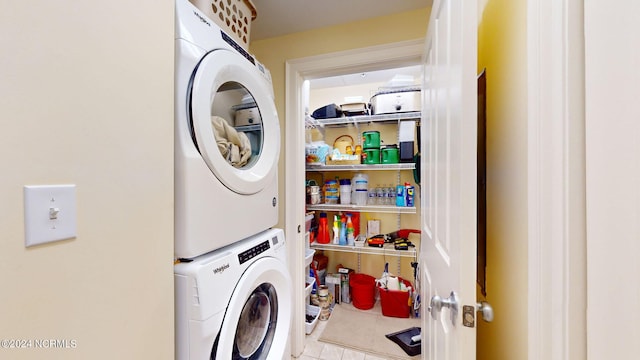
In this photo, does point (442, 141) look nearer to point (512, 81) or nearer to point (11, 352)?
point (512, 81)

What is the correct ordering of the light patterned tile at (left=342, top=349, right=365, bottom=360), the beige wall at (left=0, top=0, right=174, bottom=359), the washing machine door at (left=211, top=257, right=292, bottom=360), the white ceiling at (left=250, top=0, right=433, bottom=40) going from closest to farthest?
the beige wall at (left=0, top=0, right=174, bottom=359)
the washing machine door at (left=211, top=257, right=292, bottom=360)
the white ceiling at (left=250, top=0, right=433, bottom=40)
the light patterned tile at (left=342, top=349, right=365, bottom=360)

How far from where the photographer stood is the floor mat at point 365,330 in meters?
1.75

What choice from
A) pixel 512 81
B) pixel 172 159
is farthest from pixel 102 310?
pixel 512 81

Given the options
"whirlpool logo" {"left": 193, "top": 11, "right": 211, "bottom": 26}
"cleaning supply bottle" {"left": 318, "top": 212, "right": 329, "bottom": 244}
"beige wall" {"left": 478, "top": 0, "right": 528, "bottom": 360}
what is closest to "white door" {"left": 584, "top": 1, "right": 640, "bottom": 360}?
"beige wall" {"left": 478, "top": 0, "right": 528, "bottom": 360}

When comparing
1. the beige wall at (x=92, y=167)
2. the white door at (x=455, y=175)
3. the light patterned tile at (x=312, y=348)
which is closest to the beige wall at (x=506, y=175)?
the white door at (x=455, y=175)

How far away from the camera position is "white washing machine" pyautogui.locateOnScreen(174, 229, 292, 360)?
0.72 m

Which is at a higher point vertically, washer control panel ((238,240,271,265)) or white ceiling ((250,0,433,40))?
white ceiling ((250,0,433,40))

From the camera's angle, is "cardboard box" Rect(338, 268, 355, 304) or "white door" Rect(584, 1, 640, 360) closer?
"white door" Rect(584, 1, 640, 360)

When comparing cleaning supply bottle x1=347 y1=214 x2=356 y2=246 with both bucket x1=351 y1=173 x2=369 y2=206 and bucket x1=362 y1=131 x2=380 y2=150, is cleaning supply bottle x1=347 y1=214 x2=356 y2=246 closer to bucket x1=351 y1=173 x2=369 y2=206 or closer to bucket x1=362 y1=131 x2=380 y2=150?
bucket x1=351 y1=173 x2=369 y2=206

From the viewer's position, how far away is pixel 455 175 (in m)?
0.65

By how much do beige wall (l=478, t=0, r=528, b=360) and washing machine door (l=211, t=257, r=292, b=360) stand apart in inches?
31.9

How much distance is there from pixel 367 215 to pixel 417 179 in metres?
0.64

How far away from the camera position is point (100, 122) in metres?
0.54

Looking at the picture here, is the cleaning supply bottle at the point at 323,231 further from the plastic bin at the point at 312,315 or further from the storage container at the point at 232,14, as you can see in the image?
the storage container at the point at 232,14
